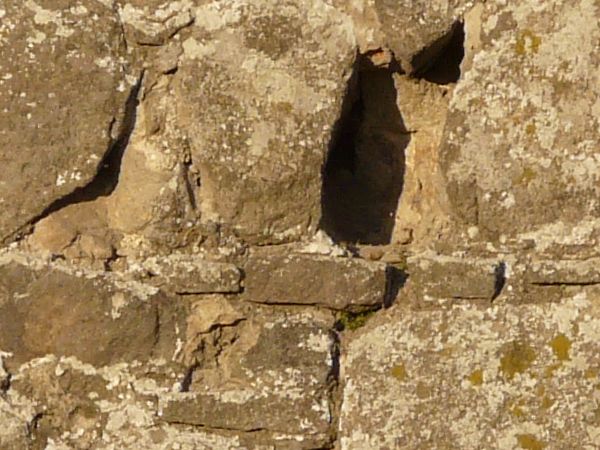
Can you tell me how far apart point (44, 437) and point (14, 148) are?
0.51 metres

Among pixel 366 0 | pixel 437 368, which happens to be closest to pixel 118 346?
pixel 437 368

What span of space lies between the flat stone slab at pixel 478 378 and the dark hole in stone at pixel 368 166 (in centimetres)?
19

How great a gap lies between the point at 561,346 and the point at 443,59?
1.78 ft

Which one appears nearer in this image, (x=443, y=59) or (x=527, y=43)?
(x=527, y=43)

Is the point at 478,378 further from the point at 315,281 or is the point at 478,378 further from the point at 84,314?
the point at 84,314

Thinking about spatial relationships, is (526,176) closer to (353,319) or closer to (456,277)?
(456,277)

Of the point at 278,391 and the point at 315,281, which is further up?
the point at 315,281

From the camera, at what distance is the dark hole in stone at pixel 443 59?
2.07 metres

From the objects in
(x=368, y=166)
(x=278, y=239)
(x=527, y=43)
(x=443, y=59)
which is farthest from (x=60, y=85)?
(x=527, y=43)

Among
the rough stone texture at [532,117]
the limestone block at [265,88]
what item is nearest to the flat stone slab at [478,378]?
the rough stone texture at [532,117]

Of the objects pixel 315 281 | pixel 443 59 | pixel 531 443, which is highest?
pixel 443 59

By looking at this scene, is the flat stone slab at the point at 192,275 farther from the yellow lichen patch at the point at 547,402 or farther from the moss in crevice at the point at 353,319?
the yellow lichen patch at the point at 547,402

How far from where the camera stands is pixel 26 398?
213 centimetres

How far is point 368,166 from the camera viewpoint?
2213 millimetres
